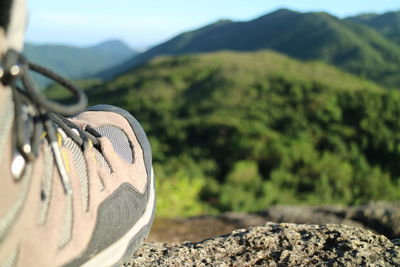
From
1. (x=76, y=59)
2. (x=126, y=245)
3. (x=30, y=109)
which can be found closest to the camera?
(x=30, y=109)

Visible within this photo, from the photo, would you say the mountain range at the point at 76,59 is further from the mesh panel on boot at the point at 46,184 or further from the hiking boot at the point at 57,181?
the mesh panel on boot at the point at 46,184

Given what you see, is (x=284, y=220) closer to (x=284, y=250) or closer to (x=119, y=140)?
(x=284, y=250)

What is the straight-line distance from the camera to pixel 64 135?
1.33 m

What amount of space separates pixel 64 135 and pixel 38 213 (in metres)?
0.28

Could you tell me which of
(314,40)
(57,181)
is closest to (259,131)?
(57,181)

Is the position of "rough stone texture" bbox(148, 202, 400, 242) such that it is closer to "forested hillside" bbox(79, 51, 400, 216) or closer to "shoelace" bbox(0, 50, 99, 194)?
"shoelace" bbox(0, 50, 99, 194)

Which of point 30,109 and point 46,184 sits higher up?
point 30,109

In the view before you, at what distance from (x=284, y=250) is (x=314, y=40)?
6764cm

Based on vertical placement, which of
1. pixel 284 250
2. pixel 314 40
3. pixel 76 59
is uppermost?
pixel 284 250

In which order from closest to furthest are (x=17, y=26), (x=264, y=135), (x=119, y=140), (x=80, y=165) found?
(x=17, y=26) < (x=80, y=165) < (x=119, y=140) < (x=264, y=135)

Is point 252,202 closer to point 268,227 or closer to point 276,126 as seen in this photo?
point 276,126

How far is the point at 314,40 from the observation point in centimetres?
6581

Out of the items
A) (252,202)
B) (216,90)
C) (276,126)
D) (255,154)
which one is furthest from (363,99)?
(252,202)

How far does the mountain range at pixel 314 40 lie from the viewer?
5788cm
